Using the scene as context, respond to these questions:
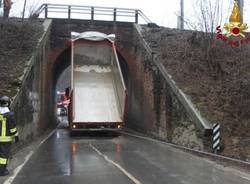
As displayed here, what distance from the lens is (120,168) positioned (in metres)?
13.6

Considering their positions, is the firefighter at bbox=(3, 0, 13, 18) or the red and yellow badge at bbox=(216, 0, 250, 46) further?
the firefighter at bbox=(3, 0, 13, 18)

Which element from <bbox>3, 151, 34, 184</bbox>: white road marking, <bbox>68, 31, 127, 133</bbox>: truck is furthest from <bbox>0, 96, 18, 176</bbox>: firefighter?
<bbox>68, 31, 127, 133</bbox>: truck

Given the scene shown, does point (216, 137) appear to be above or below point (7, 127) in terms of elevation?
below

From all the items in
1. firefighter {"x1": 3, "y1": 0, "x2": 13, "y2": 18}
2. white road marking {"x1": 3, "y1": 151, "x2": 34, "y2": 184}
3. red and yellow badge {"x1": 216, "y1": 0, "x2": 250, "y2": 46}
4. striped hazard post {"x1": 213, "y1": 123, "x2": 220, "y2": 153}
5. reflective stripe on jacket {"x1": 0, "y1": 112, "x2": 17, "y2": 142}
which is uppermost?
firefighter {"x1": 3, "y1": 0, "x2": 13, "y2": 18}

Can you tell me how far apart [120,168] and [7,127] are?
3.21 m

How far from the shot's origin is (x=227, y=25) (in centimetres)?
2744

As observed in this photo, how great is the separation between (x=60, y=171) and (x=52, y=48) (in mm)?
22829

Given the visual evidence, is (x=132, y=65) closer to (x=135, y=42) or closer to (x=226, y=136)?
(x=135, y=42)

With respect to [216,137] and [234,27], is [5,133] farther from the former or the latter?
[234,27]

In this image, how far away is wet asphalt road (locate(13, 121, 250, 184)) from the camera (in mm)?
11727

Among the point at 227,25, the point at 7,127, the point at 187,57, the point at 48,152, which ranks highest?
the point at 227,25

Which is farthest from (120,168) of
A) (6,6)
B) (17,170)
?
(6,6)

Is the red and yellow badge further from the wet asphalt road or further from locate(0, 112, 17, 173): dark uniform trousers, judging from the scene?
locate(0, 112, 17, 173): dark uniform trousers

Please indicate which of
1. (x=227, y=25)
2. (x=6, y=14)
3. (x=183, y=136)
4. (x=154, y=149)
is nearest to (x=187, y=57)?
(x=227, y=25)
